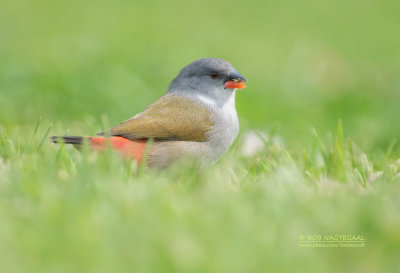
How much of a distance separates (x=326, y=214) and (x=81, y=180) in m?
1.19

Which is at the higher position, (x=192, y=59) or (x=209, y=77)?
(x=192, y=59)

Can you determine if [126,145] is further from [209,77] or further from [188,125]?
[209,77]

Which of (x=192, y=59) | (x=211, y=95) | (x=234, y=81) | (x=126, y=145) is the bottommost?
(x=126, y=145)

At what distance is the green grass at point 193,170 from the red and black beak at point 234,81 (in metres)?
0.48

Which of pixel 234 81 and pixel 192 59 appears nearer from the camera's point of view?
pixel 234 81

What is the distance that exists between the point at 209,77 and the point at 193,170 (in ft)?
4.74

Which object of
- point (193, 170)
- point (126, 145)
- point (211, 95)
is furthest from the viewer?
point (211, 95)

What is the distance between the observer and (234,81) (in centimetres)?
496

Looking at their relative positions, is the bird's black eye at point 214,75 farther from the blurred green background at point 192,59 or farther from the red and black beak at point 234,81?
the blurred green background at point 192,59

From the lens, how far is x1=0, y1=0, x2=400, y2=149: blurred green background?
694 cm

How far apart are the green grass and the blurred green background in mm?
31

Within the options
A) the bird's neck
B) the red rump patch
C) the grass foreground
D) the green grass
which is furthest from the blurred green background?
the grass foreground

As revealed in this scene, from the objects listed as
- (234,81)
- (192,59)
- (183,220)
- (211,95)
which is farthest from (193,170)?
(192,59)

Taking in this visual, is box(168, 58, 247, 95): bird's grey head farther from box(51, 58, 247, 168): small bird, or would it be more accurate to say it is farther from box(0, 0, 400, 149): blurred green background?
box(0, 0, 400, 149): blurred green background
